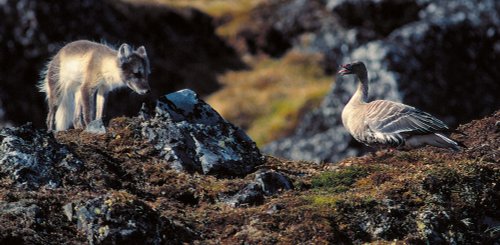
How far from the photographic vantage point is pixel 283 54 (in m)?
63.3

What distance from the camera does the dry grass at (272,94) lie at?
166 feet

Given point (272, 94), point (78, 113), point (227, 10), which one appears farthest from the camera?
point (227, 10)

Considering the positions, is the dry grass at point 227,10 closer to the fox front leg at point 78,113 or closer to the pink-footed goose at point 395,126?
the fox front leg at point 78,113

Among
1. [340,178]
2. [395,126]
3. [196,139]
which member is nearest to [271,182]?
[340,178]

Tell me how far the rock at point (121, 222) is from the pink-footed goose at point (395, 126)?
21.7 ft

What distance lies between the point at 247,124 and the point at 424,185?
1396 inches

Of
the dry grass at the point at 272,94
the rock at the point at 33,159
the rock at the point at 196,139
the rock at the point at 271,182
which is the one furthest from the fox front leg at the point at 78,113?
the dry grass at the point at 272,94

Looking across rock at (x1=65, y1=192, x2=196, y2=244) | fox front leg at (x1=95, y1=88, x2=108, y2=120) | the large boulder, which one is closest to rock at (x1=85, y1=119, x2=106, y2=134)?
rock at (x1=65, y1=192, x2=196, y2=244)

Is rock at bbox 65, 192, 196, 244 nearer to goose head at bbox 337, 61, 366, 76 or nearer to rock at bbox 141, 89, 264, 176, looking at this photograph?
rock at bbox 141, 89, 264, 176

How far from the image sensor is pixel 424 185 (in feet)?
50.8

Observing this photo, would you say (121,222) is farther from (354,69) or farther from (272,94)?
(272,94)

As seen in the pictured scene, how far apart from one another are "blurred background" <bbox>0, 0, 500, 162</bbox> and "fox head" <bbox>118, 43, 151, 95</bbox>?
35.1 feet

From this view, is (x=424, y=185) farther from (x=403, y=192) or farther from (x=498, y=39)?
(x=498, y=39)

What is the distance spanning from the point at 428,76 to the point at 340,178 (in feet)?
84.8
